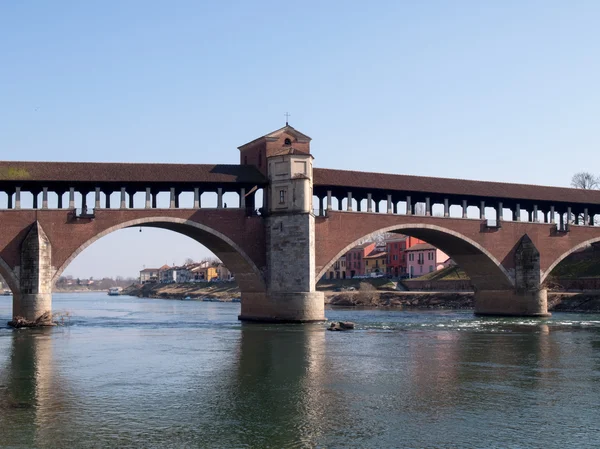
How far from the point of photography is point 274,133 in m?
45.9

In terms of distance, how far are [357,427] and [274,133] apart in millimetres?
30653

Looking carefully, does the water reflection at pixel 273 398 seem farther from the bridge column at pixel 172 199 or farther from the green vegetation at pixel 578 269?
the green vegetation at pixel 578 269

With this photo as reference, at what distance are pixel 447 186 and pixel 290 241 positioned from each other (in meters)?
13.4

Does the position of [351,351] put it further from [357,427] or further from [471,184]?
[471,184]

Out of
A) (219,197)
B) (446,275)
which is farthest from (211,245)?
(446,275)

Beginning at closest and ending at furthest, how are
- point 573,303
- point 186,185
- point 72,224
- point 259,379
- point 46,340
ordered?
1. point 259,379
2. point 46,340
3. point 72,224
4. point 186,185
5. point 573,303

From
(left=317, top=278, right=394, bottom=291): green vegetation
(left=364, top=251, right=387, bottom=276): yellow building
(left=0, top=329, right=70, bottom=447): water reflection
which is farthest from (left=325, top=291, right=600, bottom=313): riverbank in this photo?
(left=0, top=329, right=70, bottom=447): water reflection

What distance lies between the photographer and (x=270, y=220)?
45.3 m

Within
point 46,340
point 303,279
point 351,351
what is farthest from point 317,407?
point 303,279

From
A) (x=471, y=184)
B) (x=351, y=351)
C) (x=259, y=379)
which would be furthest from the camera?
(x=471, y=184)

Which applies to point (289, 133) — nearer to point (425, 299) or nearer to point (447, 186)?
point (447, 186)

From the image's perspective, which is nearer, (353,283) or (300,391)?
(300,391)

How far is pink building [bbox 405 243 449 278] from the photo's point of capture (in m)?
96.1

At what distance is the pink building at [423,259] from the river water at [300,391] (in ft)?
195
